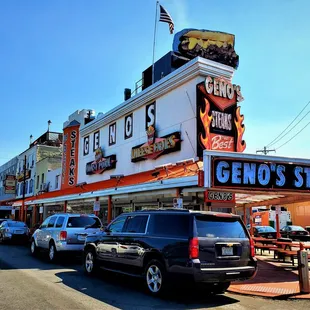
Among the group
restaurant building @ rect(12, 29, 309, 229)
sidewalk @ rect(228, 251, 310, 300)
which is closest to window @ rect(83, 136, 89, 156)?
restaurant building @ rect(12, 29, 309, 229)

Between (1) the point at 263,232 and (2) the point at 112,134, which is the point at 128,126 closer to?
(2) the point at 112,134

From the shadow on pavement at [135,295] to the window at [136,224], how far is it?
1.34 meters

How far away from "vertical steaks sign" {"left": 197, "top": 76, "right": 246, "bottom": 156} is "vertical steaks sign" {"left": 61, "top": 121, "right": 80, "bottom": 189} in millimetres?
A: 15605

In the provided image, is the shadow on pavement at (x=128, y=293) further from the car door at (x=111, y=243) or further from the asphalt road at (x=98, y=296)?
the car door at (x=111, y=243)

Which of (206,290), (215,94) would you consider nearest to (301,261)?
(206,290)

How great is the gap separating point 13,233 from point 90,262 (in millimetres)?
13937

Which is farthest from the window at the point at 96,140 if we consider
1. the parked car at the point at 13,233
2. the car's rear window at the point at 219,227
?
the car's rear window at the point at 219,227

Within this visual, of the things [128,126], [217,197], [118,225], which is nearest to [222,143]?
[217,197]

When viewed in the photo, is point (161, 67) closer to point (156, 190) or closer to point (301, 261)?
point (156, 190)

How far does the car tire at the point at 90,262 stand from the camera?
35.5ft

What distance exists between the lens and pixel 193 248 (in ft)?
24.9

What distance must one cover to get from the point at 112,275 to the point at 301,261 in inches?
202

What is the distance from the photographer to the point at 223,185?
40.2 ft

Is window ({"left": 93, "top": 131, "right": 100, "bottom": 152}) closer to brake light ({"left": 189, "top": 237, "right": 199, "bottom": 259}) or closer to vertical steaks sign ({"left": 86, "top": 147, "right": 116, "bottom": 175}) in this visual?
vertical steaks sign ({"left": 86, "top": 147, "right": 116, "bottom": 175})
